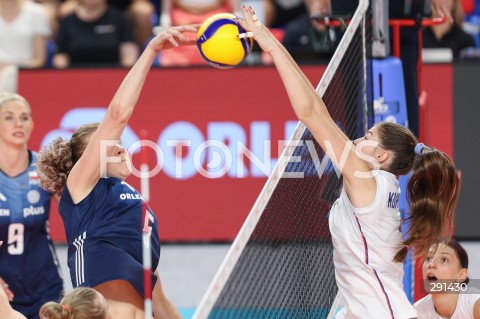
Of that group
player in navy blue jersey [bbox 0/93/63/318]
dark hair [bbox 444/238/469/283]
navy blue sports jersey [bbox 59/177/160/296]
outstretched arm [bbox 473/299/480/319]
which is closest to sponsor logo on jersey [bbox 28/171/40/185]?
player in navy blue jersey [bbox 0/93/63/318]

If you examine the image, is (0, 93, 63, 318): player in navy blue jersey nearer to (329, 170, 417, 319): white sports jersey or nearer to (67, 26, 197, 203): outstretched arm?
(67, 26, 197, 203): outstretched arm

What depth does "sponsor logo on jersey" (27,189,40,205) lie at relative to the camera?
6.41m

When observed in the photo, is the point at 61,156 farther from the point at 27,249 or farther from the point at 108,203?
the point at 27,249

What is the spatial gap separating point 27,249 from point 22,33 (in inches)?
192

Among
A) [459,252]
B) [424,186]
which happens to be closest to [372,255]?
[424,186]

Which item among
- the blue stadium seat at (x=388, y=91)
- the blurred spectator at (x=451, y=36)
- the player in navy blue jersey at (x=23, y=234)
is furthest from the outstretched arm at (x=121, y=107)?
the blurred spectator at (x=451, y=36)

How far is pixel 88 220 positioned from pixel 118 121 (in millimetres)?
581

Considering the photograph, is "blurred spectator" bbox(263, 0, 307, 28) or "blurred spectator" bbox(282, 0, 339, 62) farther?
"blurred spectator" bbox(263, 0, 307, 28)

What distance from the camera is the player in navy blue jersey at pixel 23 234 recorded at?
634 centimetres

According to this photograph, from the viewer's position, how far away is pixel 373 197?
4.77m

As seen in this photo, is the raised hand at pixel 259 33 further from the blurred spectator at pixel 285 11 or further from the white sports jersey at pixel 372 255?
the blurred spectator at pixel 285 11

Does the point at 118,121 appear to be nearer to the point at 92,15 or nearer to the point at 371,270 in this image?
the point at 371,270

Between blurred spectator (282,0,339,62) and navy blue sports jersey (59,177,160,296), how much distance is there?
4.66 meters

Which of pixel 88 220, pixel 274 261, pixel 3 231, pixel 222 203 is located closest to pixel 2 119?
pixel 3 231
